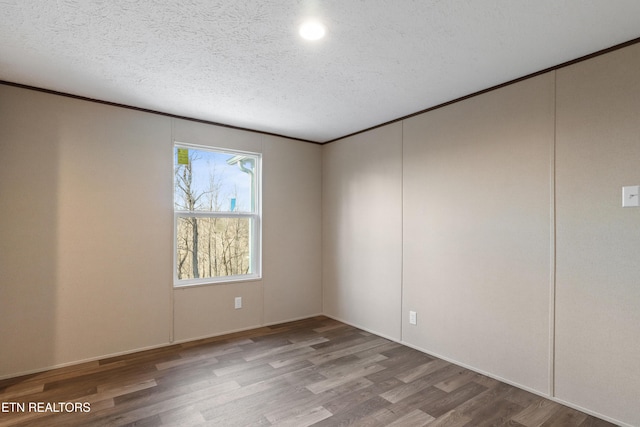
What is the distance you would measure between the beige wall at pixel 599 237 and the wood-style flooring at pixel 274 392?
279 mm

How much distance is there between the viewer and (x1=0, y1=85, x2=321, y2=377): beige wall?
2.74 metres

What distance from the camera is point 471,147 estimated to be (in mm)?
2926

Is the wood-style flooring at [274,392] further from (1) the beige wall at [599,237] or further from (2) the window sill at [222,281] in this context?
(2) the window sill at [222,281]

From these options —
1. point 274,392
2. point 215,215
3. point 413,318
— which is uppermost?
point 215,215

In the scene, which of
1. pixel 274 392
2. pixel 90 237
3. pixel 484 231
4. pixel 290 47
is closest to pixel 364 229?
pixel 484 231

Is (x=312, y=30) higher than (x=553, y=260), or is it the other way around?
(x=312, y=30)

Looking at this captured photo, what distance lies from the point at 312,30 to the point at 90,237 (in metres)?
2.70

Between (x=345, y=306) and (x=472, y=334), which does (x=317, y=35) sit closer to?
(x=472, y=334)

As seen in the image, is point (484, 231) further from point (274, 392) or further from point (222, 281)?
point (222, 281)

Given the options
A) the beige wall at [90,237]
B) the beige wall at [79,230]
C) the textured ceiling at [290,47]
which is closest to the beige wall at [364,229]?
the textured ceiling at [290,47]

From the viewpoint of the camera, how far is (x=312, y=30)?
6.49 feet

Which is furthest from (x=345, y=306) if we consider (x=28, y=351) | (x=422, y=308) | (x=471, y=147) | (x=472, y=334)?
(x=28, y=351)

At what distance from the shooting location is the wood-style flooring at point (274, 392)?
2.16 meters

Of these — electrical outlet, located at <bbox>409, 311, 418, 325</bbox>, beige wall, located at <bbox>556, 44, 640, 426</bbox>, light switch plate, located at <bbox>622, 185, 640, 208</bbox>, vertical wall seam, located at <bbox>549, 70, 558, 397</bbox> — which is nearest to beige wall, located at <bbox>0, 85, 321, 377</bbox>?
electrical outlet, located at <bbox>409, 311, 418, 325</bbox>
